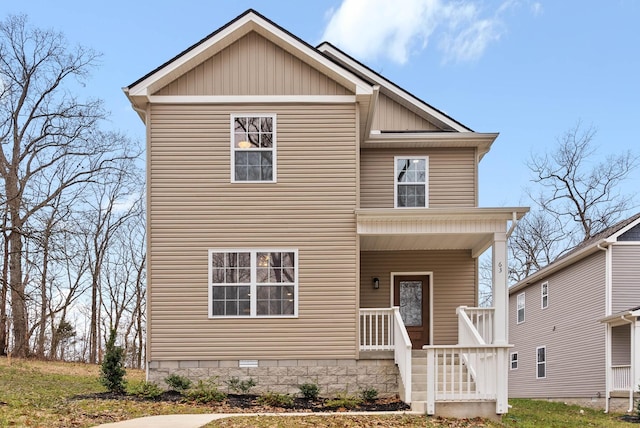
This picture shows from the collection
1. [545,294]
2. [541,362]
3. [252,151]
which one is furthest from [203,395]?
[541,362]

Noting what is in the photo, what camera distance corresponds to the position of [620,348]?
19688 millimetres

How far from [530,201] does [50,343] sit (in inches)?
1020

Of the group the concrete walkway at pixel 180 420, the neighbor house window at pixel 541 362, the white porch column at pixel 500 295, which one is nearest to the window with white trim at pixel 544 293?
the neighbor house window at pixel 541 362

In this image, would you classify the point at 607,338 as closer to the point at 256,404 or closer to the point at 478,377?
the point at 478,377

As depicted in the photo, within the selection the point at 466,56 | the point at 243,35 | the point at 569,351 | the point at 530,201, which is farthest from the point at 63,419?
the point at 530,201

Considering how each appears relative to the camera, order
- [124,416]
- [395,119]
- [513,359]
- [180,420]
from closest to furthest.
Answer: [180,420], [124,416], [395,119], [513,359]

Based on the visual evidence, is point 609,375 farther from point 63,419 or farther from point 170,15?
point 170,15

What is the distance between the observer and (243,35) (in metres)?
14.3

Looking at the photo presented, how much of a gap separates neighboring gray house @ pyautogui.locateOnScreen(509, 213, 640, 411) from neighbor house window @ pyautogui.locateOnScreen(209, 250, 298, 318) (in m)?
9.75

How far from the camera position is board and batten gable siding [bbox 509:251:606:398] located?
805 inches

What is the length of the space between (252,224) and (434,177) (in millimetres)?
→ 5042

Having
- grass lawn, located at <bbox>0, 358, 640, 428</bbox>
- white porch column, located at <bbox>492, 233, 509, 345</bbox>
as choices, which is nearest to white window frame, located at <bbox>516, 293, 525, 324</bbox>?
grass lawn, located at <bbox>0, 358, 640, 428</bbox>

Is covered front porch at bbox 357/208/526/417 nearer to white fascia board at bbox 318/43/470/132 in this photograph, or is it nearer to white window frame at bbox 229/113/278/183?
white window frame at bbox 229/113/278/183

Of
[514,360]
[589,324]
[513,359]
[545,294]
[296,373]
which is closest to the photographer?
[296,373]
